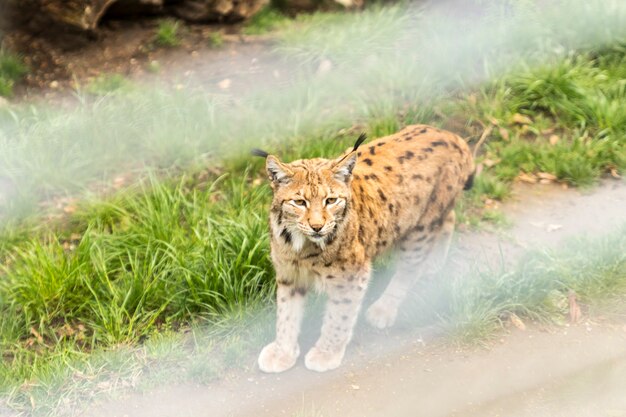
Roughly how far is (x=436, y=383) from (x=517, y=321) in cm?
76

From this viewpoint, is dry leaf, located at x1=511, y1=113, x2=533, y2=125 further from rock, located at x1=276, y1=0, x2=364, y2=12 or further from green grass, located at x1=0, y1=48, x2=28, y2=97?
green grass, located at x1=0, y1=48, x2=28, y2=97

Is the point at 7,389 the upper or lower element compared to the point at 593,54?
lower

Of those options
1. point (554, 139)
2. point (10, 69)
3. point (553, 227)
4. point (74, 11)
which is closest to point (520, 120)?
point (554, 139)

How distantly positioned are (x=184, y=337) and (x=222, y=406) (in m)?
0.60

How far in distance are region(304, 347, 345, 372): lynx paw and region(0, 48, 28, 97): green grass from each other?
3.57 metres

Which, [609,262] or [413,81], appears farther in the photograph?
[413,81]

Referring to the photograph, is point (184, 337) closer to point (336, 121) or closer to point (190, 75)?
point (336, 121)

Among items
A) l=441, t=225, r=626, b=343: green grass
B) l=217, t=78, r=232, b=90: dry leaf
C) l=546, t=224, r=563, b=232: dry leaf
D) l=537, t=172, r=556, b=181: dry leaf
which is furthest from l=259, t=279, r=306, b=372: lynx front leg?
l=217, t=78, r=232, b=90: dry leaf

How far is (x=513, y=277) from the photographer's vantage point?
5.46m

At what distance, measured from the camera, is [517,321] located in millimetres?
5332

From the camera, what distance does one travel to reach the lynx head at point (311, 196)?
4.52m

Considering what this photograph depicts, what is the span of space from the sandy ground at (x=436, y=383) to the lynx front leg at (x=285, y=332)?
67mm

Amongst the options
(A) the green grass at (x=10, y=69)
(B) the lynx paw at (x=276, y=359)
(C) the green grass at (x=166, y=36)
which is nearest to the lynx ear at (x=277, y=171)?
(B) the lynx paw at (x=276, y=359)

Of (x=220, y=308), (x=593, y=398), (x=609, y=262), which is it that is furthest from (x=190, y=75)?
(x=593, y=398)
